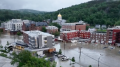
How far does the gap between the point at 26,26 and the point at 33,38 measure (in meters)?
9.00

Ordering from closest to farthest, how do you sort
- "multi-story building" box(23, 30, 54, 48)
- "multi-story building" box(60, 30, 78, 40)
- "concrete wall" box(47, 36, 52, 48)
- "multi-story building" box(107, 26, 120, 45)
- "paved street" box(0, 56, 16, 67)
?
1. "paved street" box(0, 56, 16, 67)
2. "multi-story building" box(23, 30, 54, 48)
3. "concrete wall" box(47, 36, 52, 48)
4. "multi-story building" box(107, 26, 120, 45)
5. "multi-story building" box(60, 30, 78, 40)

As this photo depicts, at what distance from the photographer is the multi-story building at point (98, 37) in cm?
1248

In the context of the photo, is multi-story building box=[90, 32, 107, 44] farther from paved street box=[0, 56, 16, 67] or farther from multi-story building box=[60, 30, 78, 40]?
paved street box=[0, 56, 16, 67]

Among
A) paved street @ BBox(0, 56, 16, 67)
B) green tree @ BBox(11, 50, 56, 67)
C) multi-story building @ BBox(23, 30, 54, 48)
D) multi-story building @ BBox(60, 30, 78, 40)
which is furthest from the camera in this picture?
multi-story building @ BBox(60, 30, 78, 40)

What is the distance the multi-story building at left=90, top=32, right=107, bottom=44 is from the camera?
Answer: 12477mm

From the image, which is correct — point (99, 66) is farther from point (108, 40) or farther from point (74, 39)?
point (74, 39)

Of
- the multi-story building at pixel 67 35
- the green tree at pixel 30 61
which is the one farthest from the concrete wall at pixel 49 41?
the multi-story building at pixel 67 35

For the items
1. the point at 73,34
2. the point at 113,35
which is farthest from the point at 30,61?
the point at 73,34

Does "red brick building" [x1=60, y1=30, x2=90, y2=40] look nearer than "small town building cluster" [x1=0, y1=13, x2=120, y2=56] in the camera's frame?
No

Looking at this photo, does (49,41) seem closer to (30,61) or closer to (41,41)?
(41,41)

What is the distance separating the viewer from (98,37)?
1281 cm

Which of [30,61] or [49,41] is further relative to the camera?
[49,41]

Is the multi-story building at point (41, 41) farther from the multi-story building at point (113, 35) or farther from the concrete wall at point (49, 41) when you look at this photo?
the multi-story building at point (113, 35)

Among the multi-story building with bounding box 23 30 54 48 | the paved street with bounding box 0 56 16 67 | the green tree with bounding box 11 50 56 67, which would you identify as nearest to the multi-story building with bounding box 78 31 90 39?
the multi-story building with bounding box 23 30 54 48
